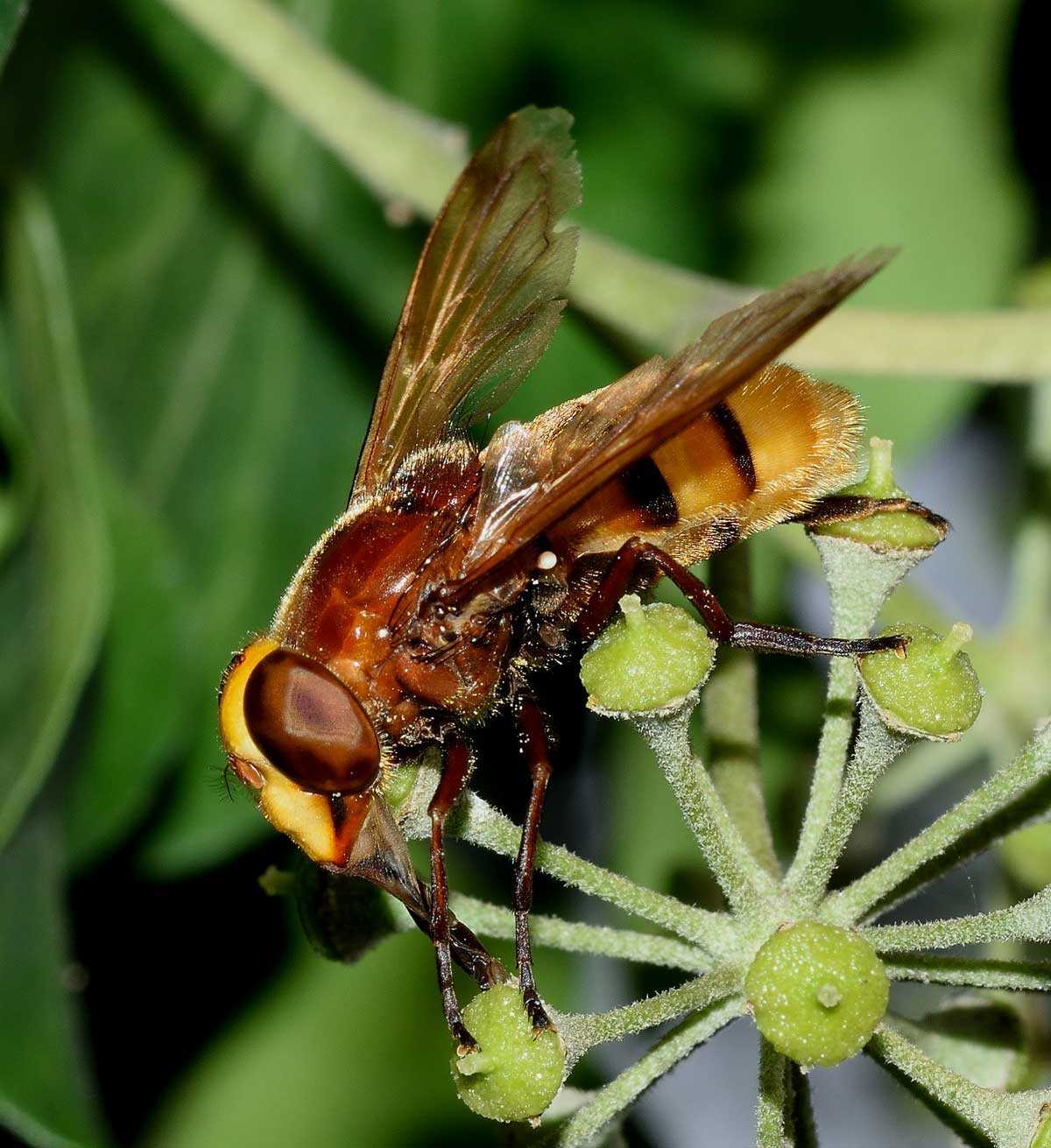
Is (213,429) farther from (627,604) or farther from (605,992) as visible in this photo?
(627,604)

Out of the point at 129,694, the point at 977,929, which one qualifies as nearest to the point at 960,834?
the point at 977,929

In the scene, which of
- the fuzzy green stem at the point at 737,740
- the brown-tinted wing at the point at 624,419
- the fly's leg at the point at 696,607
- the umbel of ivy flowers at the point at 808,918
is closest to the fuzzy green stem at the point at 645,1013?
the umbel of ivy flowers at the point at 808,918

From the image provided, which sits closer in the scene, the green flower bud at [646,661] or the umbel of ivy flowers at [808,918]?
the umbel of ivy flowers at [808,918]

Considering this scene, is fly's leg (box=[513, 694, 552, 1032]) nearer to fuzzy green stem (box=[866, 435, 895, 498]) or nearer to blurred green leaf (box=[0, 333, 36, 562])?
fuzzy green stem (box=[866, 435, 895, 498])

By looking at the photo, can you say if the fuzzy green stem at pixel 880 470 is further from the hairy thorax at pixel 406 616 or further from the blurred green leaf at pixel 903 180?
the blurred green leaf at pixel 903 180

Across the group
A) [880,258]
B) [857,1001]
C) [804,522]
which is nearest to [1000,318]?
[804,522]

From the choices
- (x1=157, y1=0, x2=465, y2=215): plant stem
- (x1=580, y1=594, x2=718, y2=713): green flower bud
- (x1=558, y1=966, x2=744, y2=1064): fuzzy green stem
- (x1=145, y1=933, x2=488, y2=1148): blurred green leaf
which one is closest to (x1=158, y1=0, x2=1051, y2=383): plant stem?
(x1=157, y1=0, x2=465, y2=215): plant stem

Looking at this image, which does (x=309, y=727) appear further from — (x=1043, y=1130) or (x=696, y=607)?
(x=1043, y=1130)
